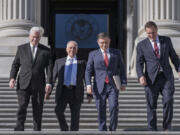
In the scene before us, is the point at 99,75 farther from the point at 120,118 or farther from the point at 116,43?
the point at 116,43

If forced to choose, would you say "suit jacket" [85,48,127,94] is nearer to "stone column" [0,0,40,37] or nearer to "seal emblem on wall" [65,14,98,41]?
"stone column" [0,0,40,37]

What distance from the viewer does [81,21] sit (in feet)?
92.6

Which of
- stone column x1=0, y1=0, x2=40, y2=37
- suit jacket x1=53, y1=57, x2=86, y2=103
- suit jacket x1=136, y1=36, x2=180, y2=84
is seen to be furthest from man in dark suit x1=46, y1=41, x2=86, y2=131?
stone column x1=0, y1=0, x2=40, y2=37

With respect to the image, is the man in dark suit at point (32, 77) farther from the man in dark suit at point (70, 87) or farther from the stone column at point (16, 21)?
the stone column at point (16, 21)

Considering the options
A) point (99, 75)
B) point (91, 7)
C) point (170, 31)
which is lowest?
point (99, 75)

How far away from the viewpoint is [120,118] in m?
12.0

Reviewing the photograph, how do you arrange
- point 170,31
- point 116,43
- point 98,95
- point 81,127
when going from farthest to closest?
1. point 116,43
2. point 170,31
3. point 81,127
4. point 98,95

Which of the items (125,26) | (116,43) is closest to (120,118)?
(125,26)

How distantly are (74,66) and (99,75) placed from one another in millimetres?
478

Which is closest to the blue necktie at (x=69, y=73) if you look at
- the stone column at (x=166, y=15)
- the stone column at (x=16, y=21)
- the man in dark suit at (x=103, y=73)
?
the man in dark suit at (x=103, y=73)

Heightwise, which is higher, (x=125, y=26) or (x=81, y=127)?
(x=125, y=26)

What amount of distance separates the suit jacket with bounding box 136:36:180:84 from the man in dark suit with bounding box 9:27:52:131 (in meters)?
1.41

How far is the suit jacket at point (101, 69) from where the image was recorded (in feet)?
31.5

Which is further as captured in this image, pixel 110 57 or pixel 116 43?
pixel 116 43
